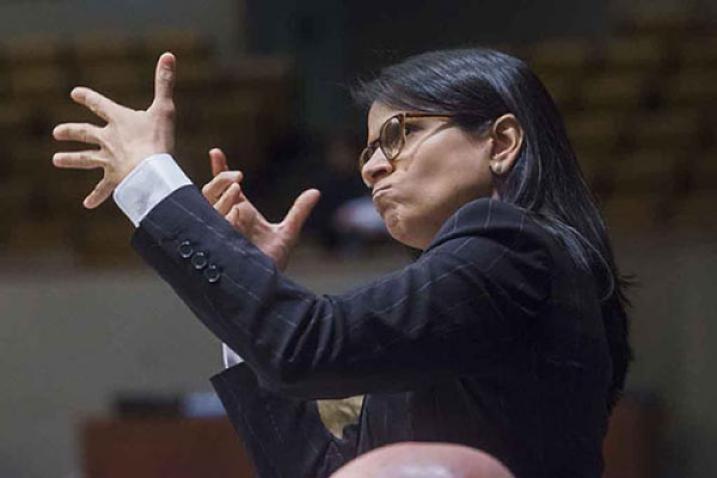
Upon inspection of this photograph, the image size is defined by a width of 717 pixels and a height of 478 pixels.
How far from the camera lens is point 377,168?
1379mm

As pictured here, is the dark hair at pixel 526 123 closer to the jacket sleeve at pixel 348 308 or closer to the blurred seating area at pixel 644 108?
the jacket sleeve at pixel 348 308

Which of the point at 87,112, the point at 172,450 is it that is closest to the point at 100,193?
the point at 172,450

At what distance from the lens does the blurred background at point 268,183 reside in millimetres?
4973

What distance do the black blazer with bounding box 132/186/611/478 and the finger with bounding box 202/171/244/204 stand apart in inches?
9.8

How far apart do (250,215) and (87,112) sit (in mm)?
4925

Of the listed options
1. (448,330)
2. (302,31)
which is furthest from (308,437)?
(302,31)

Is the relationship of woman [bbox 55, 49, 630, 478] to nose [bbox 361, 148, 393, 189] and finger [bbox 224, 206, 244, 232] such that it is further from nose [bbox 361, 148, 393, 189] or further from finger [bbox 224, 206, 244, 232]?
finger [bbox 224, 206, 244, 232]

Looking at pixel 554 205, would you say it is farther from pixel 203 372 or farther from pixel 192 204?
pixel 203 372

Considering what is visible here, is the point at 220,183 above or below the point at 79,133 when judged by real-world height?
below

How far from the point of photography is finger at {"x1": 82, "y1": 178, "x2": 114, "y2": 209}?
1292mm

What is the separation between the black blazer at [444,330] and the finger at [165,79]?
0.25 feet

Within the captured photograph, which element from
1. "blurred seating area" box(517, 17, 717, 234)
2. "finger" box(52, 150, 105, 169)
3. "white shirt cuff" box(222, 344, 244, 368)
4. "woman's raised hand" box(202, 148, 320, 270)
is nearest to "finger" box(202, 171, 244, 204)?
"woman's raised hand" box(202, 148, 320, 270)

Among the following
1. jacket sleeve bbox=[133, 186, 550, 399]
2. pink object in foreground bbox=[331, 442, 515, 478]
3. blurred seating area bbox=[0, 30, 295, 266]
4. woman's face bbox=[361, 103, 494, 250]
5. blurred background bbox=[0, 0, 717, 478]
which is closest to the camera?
pink object in foreground bbox=[331, 442, 515, 478]

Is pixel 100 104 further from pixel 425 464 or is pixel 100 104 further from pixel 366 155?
pixel 425 464
